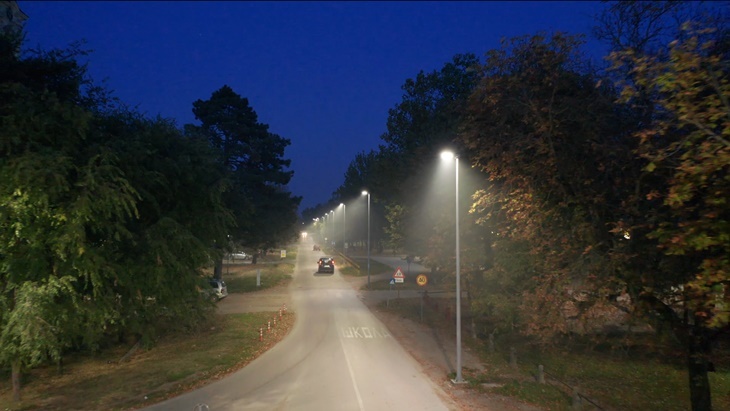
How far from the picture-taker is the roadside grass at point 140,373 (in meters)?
12.4

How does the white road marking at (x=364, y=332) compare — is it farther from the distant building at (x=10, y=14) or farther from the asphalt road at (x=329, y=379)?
the distant building at (x=10, y=14)

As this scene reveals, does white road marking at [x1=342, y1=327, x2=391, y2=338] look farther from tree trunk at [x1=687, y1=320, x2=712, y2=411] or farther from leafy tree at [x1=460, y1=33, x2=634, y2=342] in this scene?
tree trunk at [x1=687, y1=320, x2=712, y2=411]

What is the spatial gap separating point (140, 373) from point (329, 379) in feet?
19.3

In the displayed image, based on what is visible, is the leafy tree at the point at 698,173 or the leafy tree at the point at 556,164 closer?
the leafy tree at the point at 698,173

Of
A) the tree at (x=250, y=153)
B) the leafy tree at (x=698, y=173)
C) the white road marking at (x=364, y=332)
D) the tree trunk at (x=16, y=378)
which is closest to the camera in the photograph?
the leafy tree at (x=698, y=173)

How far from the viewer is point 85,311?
528 inches

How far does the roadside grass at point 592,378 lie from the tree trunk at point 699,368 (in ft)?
6.62

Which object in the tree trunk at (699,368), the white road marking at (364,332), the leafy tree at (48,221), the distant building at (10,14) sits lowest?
the white road marking at (364,332)

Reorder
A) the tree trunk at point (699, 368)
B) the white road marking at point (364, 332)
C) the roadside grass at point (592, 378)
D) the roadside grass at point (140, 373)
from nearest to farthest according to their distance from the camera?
the tree trunk at point (699, 368)
the roadside grass at point (140, 373)
the roadside grass at point (592, 378)
the white road marking at point (364, 332)

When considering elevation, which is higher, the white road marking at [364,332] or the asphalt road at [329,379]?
the white road marking at [364,332]

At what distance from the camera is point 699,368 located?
10.5 m

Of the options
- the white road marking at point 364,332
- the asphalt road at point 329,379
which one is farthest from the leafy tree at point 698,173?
the white road marking at point 364,332

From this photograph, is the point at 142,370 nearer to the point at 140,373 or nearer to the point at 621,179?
the point at 140,373

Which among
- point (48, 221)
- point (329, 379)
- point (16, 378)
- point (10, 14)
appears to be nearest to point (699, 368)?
point (329, 379)
